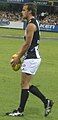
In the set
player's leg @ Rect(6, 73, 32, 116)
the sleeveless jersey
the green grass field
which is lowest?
the green grass field

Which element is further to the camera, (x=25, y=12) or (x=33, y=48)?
(x=33, y=48)

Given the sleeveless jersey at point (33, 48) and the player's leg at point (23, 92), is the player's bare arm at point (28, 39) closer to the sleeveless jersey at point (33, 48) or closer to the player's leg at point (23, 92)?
the sleeveless jersey at point (33, 48)

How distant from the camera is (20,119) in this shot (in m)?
8.47

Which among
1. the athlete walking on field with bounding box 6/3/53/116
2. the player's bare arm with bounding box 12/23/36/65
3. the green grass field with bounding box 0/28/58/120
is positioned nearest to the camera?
the player's bare arm with bounding box 12/23/36/65

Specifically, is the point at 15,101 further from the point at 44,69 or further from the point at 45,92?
the point at 44,69

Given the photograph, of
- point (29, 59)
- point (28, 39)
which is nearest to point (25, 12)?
point (28, 39)

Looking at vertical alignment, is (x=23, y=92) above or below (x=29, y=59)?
below

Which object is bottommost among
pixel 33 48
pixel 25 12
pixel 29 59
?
pixel 29 59

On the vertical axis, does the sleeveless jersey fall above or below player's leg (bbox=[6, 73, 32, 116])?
above

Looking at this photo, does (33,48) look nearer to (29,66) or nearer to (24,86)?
(29,66)

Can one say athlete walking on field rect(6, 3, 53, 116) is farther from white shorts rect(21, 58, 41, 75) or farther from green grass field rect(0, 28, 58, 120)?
green grass field rect(0, 28, 58, 120)

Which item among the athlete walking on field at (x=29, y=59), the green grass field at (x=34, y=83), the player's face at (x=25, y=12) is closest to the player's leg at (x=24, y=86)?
the athlete walking on field at (x=29, y=59)

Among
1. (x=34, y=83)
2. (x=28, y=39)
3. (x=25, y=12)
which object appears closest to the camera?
(x=28, y=39)

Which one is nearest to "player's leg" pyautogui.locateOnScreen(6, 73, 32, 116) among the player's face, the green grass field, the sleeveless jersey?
the green grass field
